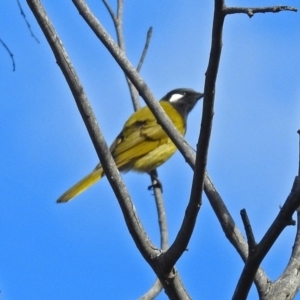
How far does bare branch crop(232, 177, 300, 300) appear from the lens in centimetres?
232

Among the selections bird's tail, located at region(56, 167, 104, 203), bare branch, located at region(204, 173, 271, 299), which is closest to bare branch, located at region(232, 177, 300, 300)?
bare branch, located at region(204, 173, 271, 299)

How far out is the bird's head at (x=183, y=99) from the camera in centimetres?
912

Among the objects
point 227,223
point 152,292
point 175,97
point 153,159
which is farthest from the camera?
point 175,97

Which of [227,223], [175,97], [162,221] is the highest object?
[175,97]

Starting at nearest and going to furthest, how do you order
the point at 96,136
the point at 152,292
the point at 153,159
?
1. the point at 96,136
2. the point at 152,292
3. the point at 153,159

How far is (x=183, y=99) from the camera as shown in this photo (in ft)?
30.7

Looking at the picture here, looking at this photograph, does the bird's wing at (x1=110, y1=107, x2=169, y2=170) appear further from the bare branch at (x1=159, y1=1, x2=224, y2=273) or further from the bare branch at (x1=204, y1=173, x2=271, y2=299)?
the bare branch at (x1=159, y1=1, x2=224, y2=273)

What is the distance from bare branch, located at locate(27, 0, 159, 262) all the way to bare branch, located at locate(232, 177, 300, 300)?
47 centimetres

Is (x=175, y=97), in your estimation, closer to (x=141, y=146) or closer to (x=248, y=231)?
(x=141, y=146)

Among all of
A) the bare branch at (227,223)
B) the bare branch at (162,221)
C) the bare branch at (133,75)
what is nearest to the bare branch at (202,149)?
the bare branch at (227,223)

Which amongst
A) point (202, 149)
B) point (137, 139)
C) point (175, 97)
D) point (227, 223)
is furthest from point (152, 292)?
point (175, 97)

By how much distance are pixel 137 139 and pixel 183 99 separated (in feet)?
5.09

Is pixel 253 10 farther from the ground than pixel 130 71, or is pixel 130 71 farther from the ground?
pixel 130 71

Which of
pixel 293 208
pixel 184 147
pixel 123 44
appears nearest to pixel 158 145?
pixel 123 44
